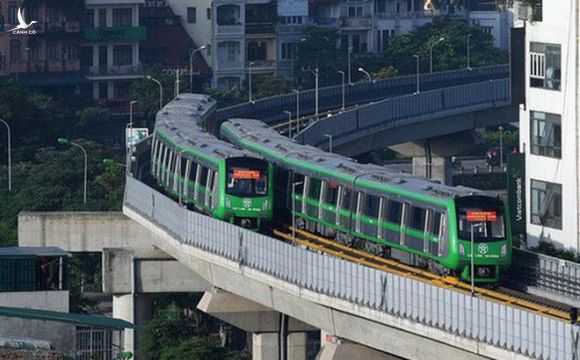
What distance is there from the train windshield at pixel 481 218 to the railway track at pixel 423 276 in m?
1.59

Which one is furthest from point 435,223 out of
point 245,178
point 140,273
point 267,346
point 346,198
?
point 140,273

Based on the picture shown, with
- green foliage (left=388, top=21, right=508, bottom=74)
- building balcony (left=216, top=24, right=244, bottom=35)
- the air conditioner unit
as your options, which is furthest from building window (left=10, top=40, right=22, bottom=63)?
the air conditioner unit

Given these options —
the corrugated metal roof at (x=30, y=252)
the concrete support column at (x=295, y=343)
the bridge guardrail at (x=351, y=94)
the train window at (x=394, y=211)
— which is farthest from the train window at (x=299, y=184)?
the bridge guardrail at (x=351, y=94)

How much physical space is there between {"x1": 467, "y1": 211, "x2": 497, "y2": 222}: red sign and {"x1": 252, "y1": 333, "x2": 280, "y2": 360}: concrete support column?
1502 cm

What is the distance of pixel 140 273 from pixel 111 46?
86.0m

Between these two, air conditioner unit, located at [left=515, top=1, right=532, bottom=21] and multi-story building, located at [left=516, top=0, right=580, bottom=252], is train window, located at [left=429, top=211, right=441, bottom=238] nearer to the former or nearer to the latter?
multi-story building, located at [left=516, top=0, right=580, bottom=252]

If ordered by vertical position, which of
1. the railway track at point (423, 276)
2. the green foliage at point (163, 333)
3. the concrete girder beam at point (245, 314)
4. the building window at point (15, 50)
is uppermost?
the building window at point (15, 50)

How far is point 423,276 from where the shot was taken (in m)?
70.9

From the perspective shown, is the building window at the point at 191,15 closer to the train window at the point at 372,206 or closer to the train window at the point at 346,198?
the train window at the point at 346,198

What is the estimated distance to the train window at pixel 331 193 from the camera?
79812mm

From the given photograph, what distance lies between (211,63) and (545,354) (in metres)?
126

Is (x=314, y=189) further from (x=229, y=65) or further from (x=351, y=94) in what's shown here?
(x=229, y=65)

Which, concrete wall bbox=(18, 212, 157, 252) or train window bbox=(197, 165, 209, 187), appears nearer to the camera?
train window bbox=(197, 165, 209, 187)

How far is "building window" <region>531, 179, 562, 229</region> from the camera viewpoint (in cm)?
8025
